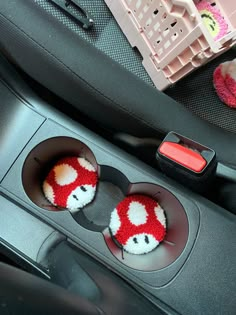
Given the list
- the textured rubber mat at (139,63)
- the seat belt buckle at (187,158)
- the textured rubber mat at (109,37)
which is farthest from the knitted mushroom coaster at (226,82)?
the seat belt buckle at (187,158)

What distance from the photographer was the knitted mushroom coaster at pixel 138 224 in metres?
0.91

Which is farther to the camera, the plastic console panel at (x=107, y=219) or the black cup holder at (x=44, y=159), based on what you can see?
the black cup holder at (x=44, y=159)

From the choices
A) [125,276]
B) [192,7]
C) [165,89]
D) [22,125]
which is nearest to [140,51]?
[165,89]

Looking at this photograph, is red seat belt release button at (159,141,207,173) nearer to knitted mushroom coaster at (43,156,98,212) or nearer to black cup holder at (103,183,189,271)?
black cup holder at (103,183,189,271)

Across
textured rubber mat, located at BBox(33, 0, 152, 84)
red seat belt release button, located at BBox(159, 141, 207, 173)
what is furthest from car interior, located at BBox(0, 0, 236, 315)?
textured rubber mat, located at BBox(33, 0, 152, 84)

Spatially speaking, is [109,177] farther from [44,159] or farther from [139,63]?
[139,63]

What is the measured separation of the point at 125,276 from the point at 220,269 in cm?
17

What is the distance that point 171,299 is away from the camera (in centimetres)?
77

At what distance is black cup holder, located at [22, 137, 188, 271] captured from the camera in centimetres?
85

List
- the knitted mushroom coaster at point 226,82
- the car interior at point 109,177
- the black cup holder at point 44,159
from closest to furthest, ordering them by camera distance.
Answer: the car interior at point 109,177 → the black cup holder at point 44,159 → the knitted mushroom coaster at point 226,82

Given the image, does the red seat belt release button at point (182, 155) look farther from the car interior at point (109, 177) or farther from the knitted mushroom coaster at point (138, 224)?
the knitted mushroom coaster at point (138, 224)

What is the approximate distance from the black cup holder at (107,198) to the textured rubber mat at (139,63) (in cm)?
26

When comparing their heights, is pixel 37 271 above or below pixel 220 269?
above

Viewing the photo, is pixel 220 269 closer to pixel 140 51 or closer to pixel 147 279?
pixel 147 279
